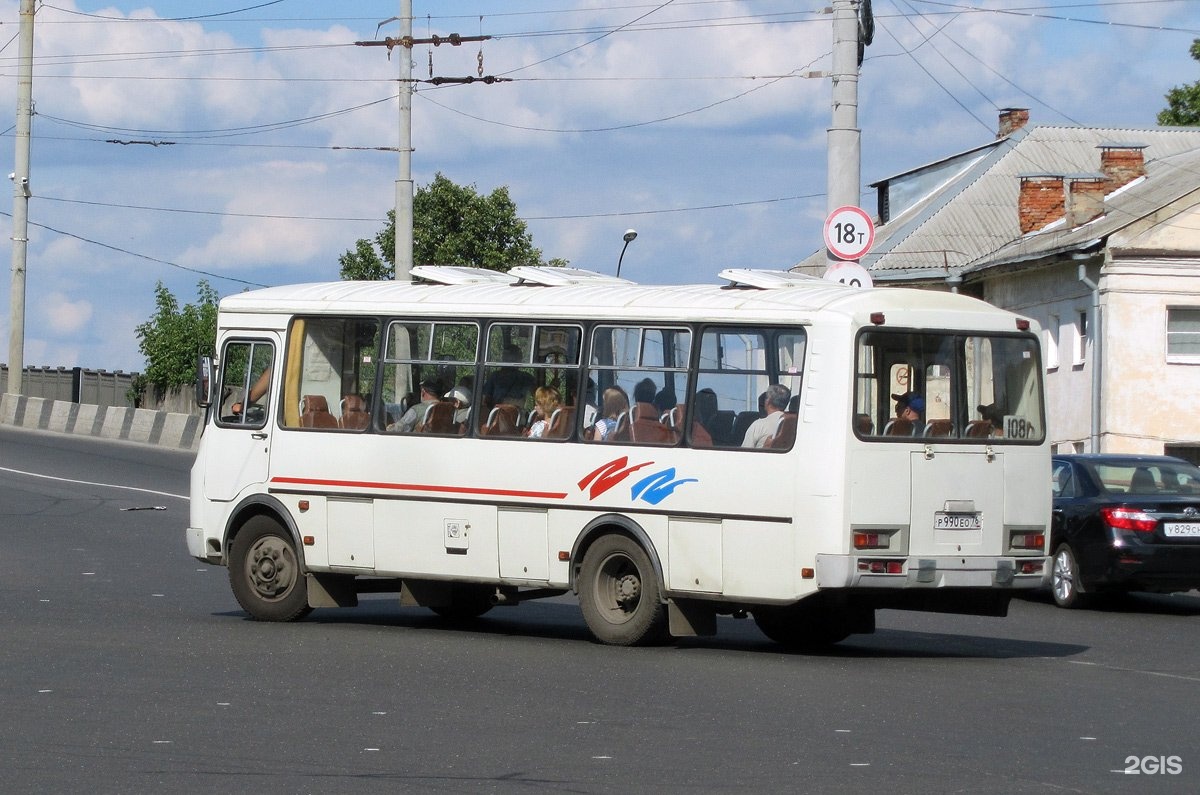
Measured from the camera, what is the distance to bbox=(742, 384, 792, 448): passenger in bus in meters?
13.7

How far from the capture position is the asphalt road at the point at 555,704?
862 centimetres

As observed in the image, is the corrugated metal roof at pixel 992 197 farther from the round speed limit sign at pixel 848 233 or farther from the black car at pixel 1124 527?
the round speed limit sign at pixel 848 233

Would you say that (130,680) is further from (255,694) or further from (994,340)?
(994,340)

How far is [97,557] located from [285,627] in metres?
6.82

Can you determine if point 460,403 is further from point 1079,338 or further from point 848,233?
point 1079,338

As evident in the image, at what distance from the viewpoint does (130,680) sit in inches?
464

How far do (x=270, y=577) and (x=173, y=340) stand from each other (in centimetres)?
4408

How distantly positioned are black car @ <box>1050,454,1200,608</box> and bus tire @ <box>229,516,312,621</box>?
23.3 ft

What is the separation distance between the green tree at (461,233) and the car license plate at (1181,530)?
59.5 metres

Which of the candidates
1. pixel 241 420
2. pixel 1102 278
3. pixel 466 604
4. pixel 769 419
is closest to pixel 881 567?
pixel 769 419

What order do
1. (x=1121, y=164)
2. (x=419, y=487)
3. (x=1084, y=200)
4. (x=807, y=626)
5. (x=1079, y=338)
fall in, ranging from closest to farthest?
(x=807, y=626), (x=419, y=487), (x=1079, y=338), (x=1084, y=200), (x=1121, y=164)

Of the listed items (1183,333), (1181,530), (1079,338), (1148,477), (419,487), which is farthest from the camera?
(1079,338)

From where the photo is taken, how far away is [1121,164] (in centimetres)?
4675

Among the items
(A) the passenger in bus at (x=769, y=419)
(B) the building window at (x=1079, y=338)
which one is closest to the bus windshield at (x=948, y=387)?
(A) the passenger in bus at (x=769, y=419)
